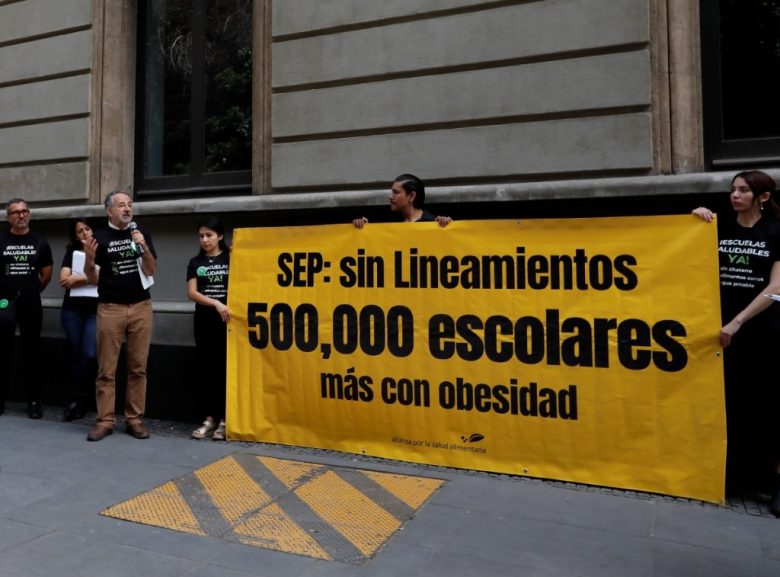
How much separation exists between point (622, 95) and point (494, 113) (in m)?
1.09

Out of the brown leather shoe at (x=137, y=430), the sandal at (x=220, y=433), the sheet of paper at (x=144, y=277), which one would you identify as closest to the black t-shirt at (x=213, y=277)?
the sheet of paper at (x=144, y=277)

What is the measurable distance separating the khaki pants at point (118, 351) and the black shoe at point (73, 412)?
91cm

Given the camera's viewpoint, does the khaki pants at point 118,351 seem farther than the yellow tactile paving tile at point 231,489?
Yes

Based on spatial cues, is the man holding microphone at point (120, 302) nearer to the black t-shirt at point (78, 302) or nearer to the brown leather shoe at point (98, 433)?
the brown leather shoe at point (98, 433)

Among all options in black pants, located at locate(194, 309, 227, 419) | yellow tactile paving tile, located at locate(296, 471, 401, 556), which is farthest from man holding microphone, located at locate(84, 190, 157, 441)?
yellow tactile paving tile, located at locate(296, 471, 401, 556)

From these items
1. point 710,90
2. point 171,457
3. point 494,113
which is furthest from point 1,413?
point 710,90

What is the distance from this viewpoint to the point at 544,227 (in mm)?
4590

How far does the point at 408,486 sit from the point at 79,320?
409 centimetres

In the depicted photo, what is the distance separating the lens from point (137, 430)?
5793mm

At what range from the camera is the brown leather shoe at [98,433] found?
222 inches

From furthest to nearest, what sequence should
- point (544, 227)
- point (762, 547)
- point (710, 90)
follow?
point (710, 90) < point (544, 227) < point (762, 547)

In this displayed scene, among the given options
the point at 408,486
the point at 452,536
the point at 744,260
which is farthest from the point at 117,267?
the point at 744,260

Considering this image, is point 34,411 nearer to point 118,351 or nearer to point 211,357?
point 118,351

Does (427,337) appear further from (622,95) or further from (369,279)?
(622,95)
